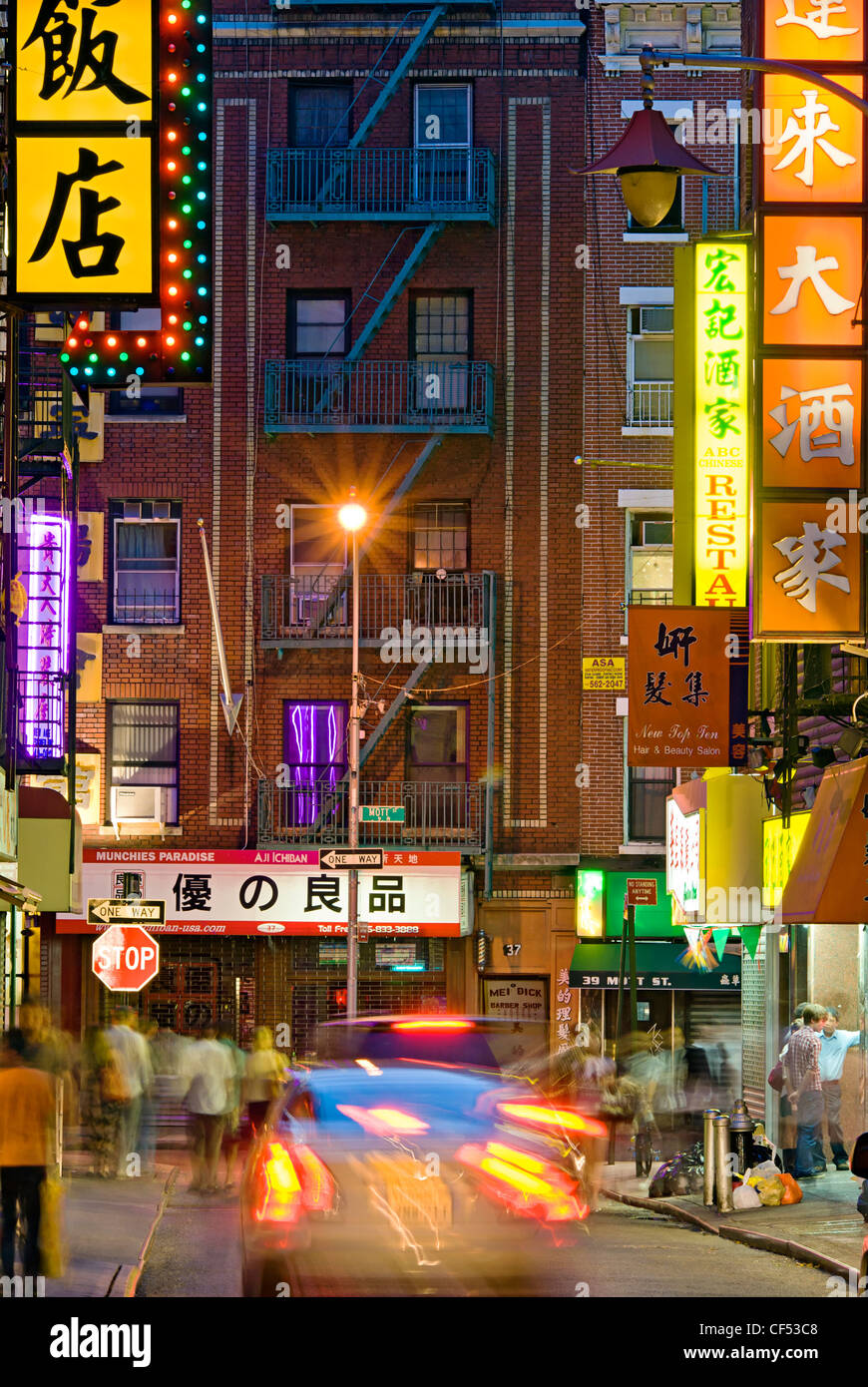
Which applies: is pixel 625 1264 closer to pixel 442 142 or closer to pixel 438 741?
pixel 438 741

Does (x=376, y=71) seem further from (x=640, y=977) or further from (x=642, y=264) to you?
(x=640, y=977)

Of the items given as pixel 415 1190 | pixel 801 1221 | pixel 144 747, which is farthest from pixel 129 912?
pixel 415 1190

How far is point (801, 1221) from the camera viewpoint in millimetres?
18547

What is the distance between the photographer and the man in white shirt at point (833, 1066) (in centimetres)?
2147

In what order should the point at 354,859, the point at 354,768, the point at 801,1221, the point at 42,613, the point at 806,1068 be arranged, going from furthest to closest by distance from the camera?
1. the point at 354,768
2. the point at 354,859
3. the point at 42,613
4. the point at 806,1068
5. the point at 801,1221

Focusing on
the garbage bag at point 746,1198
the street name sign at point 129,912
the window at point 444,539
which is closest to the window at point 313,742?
the window at point 444,539

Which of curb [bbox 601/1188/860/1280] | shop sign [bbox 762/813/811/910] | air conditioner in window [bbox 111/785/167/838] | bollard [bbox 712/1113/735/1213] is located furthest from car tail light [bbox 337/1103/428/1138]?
air conditioner in window [bbox 111/785/167/838]

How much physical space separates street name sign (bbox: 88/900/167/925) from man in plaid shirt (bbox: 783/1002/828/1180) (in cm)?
936

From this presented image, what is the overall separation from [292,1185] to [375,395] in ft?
93.9

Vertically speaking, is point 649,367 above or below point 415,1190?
above

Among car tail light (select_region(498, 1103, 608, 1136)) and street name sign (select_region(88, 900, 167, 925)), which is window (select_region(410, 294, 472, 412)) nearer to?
Answer: street name sign (select_region(88, 900, 167, 925))

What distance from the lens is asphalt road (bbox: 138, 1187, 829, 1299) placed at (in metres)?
14.2

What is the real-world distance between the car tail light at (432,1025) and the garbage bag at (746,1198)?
344 inches

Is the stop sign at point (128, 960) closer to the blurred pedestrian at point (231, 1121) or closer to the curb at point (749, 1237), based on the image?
the blurred pedestrian at point (231, 1121)
